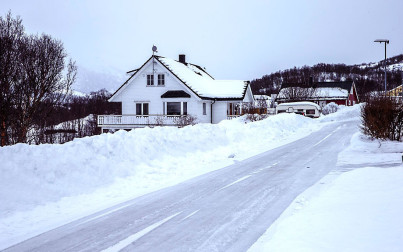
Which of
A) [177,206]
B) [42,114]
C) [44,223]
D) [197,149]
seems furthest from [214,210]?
[42,114]

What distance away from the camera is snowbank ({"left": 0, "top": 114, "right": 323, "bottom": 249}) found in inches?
284

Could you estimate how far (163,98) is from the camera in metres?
35.4

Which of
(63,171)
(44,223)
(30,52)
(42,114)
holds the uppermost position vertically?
(30,52)

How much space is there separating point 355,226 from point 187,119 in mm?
25584

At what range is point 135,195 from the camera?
8578mm

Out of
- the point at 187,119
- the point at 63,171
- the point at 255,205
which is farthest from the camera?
the point at 187,119

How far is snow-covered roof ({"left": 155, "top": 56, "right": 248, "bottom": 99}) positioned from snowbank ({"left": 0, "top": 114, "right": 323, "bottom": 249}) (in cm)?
1999

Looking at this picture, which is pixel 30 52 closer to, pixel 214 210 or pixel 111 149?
pixel 111 149

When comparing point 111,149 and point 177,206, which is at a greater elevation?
point 111,149

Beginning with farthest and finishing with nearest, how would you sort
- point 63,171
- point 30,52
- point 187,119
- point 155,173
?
point 187,119 → point 30,52 → point 155,173 → point 63,171

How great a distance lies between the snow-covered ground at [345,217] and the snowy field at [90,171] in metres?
3.89

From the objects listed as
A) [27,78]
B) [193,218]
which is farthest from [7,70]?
[193,218]

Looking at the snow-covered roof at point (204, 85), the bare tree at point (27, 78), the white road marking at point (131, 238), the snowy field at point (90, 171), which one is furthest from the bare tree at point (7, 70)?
the white road marking at point (131, 238)

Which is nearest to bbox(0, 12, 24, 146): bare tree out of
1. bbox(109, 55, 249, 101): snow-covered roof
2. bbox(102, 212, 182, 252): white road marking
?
bbox(109, 55, 249, 101): snow-covered roof
